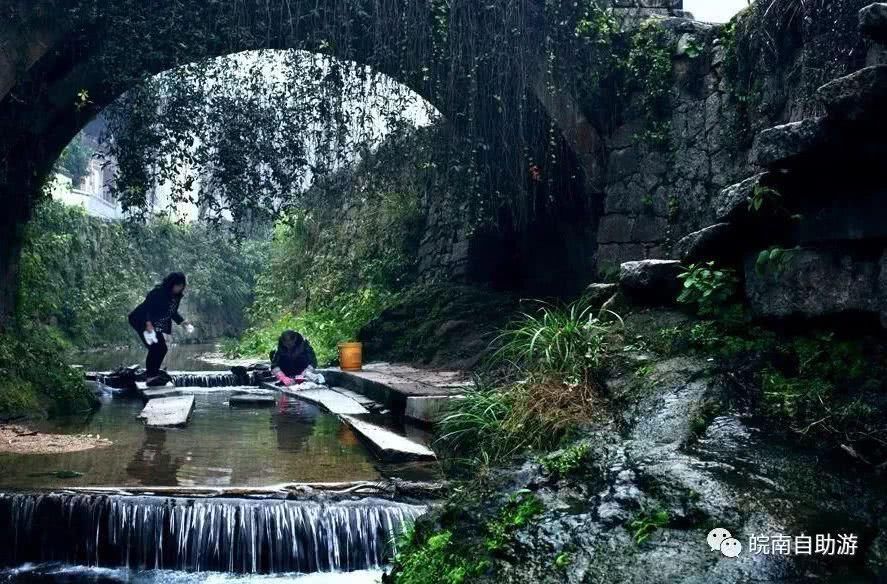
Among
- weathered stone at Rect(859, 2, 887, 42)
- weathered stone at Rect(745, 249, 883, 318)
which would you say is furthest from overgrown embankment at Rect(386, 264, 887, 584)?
weathered stone at Rect(859, 2, 887, 42)

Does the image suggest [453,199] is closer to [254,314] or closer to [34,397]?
[34,397]

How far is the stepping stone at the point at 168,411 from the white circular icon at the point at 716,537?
5.31 meters

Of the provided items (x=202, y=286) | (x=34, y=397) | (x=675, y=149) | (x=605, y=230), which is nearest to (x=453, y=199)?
(x=605, y=230)

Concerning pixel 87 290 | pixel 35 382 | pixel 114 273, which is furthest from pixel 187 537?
pixel 114 273

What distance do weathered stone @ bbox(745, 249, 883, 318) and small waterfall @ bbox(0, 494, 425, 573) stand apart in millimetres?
2228

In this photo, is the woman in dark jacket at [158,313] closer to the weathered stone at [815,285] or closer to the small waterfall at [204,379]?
the small waterfall at [204,379]

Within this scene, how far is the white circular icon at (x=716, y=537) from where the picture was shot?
2820mm

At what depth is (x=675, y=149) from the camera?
24.8ft

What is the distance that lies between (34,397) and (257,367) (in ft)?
15.8

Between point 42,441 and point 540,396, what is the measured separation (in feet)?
12.8

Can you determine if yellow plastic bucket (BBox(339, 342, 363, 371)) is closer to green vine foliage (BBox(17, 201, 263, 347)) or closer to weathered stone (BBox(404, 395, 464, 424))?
weathered stone (BBox(404, 395, 464, 424))

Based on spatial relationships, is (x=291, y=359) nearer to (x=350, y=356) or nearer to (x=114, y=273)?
(x=350, y=356)

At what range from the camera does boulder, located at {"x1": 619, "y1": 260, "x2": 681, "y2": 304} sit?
15.7ft

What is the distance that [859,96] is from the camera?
3.10m
